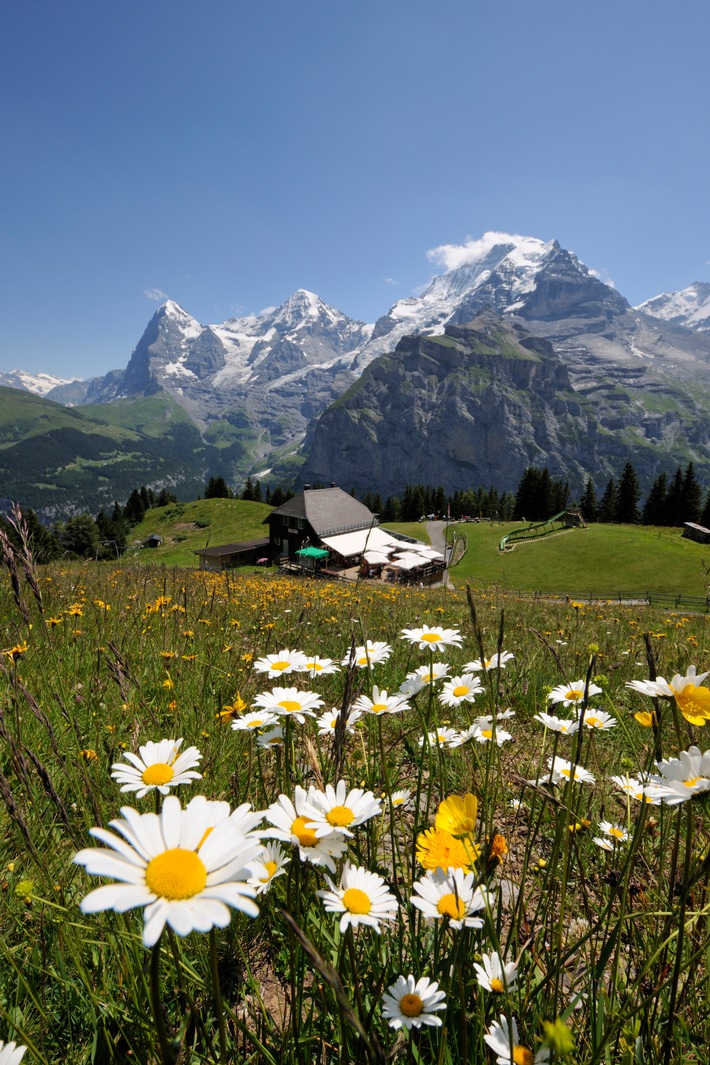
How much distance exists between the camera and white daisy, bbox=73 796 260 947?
2.39 ft

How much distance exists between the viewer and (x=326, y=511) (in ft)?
196

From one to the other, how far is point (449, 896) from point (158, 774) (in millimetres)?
883

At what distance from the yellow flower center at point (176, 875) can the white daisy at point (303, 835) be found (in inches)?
12.3

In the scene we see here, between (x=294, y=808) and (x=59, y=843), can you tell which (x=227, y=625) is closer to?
(x=59, y=843)

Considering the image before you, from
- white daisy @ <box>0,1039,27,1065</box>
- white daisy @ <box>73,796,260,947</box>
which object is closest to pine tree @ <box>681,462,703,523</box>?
white daisy @ <box>73,796,260,947</box>

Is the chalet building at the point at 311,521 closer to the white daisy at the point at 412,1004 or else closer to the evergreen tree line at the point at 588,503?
the evergreen tree line at the point at 588,503

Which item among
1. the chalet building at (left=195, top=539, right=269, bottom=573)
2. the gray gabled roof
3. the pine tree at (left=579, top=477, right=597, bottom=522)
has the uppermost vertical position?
the pine tree at (left=579, top=477, right=597, bottom=522)

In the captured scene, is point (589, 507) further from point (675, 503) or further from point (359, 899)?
point (359, 899)

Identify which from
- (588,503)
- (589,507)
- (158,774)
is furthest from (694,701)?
(588,503)

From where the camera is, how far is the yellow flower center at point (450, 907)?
4.05 ft

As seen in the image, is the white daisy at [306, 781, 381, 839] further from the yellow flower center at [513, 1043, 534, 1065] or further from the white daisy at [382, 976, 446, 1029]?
the yellow flower center at [513, 1043, 534, 1065]

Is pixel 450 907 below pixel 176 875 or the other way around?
below

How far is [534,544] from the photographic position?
56.8 meters

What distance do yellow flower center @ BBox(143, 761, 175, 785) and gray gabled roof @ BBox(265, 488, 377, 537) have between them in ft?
177
